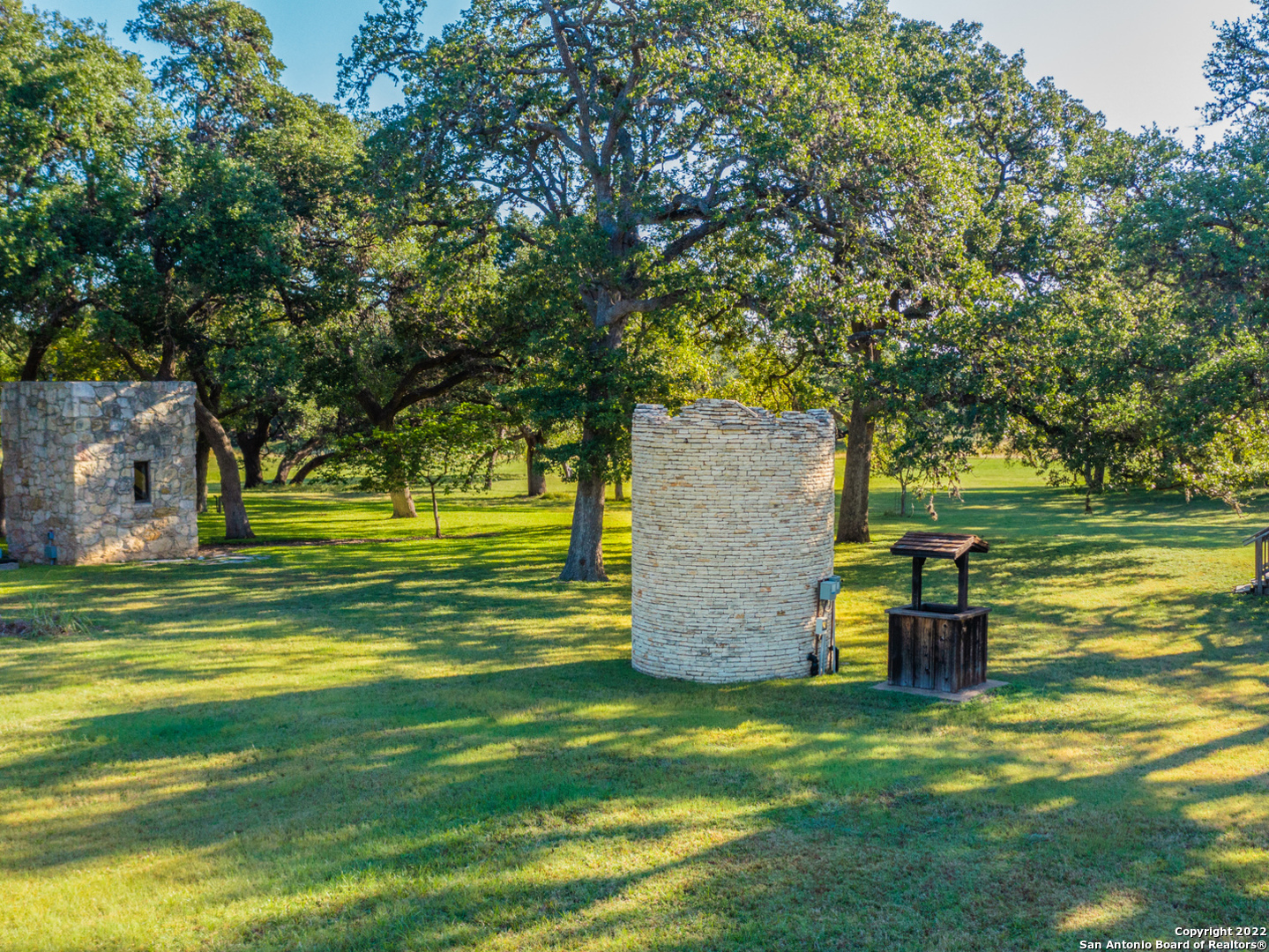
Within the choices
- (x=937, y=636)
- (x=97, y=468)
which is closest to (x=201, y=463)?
(x=97, y=468)

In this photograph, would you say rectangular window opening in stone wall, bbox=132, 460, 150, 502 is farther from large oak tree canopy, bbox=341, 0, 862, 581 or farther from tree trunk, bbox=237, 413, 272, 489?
tree trunk, bbox=237, 413, 272, 489

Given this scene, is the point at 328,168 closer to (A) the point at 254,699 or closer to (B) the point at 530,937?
(A) the point at 254,699

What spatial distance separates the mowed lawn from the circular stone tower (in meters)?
0.64

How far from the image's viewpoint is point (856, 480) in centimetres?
3039

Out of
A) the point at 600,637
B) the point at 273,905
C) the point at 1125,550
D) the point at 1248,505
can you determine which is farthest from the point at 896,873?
the point at 1248,505

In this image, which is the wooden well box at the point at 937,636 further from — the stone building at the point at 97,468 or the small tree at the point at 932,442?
the stone building at the point at 97,468

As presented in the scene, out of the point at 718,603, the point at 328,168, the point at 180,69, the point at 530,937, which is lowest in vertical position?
the point at 530,937

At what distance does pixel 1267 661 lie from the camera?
15.1 meters

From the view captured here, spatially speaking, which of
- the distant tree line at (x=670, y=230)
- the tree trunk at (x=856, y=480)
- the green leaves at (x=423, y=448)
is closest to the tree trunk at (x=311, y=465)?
the green leaves at (x=423, y=448)

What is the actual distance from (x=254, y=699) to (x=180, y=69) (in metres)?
24.2

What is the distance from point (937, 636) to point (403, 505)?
90.2 ft

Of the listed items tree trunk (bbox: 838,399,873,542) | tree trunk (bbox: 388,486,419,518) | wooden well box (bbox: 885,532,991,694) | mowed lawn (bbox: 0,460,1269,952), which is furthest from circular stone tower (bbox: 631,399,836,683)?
tree trunk (bbox: 388,486,419,518)

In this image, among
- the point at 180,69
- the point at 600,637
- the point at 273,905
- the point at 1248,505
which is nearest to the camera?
the point at 273,905

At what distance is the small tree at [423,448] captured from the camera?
31.6 m
